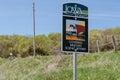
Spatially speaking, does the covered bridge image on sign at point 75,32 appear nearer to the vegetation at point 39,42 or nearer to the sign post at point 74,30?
the sign post at point 74,30

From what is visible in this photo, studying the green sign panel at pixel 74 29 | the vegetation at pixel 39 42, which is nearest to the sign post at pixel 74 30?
the green sign panel at pixel 74 29

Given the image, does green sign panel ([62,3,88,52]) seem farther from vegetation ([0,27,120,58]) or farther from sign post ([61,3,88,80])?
vegetation ([0,27,120,58])

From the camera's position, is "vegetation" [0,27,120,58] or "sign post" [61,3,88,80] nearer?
"sign post" [61,3,88,80]

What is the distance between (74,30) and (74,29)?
24 millimetres

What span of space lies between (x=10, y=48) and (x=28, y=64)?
24739 mm

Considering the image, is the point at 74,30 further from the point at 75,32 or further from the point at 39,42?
the point at 39,42

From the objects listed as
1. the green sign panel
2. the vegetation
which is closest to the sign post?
the green sign panel

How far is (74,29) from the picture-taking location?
8.91m

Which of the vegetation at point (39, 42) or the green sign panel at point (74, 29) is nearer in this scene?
the green sign panel at point (74, 29)

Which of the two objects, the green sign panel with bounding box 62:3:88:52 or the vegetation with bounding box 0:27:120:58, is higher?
the green sign panel with bounding box 62:3:88:52

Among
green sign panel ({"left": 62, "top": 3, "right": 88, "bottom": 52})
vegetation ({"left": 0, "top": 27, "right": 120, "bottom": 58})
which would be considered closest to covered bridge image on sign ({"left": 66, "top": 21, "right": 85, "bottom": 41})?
green sign panel ({"left": 62, "top": 3, "right": 88, "bottom": 52})

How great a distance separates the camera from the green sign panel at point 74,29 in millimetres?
8820

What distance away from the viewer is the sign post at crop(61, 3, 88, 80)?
8.82 m

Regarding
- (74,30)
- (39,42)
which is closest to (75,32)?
(74,30)
